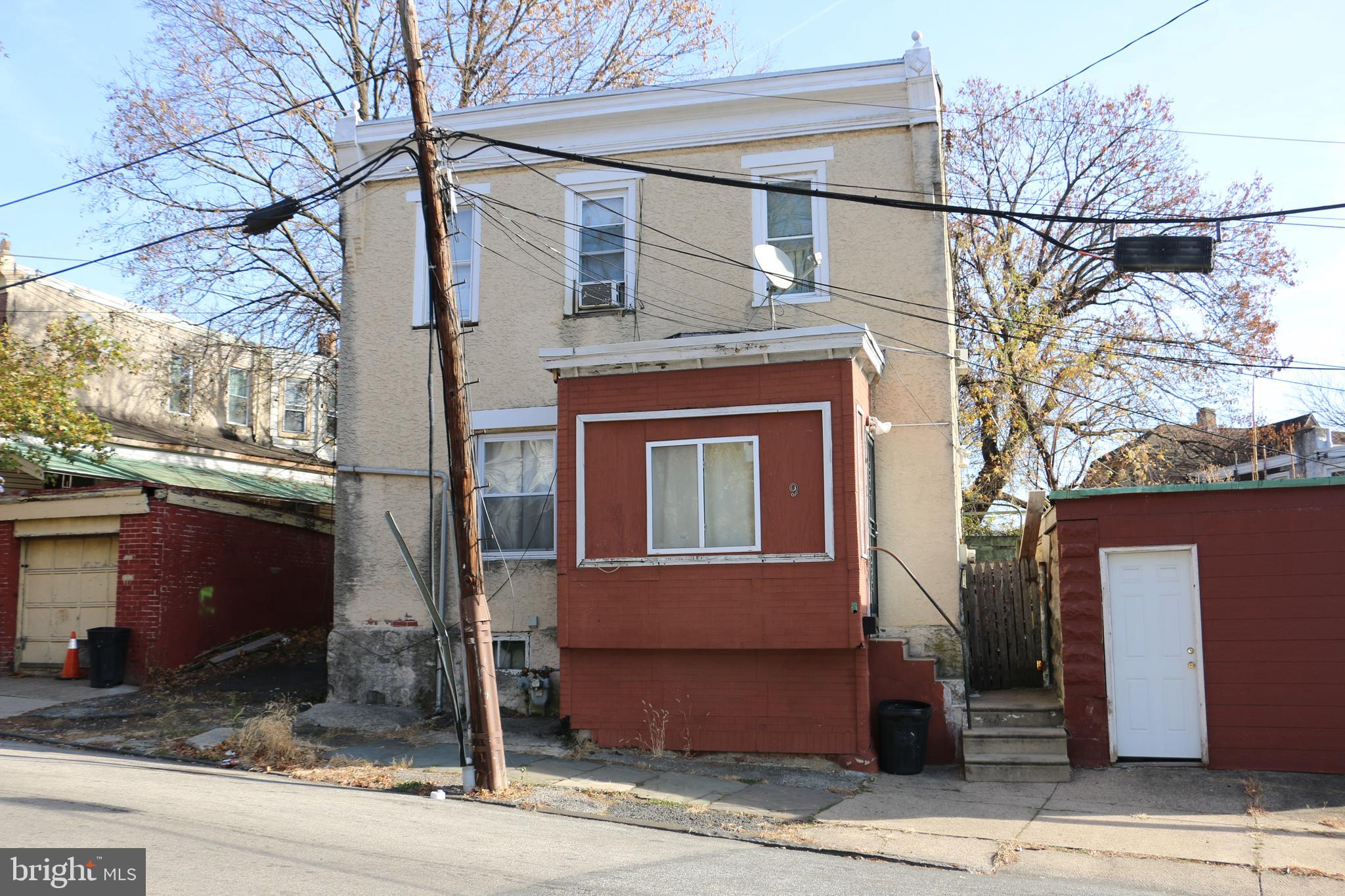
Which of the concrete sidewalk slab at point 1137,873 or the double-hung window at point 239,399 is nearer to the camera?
the concrete sidewalk slab at point 1137,873

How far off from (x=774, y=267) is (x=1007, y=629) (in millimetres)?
5955

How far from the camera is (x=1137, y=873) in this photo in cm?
764

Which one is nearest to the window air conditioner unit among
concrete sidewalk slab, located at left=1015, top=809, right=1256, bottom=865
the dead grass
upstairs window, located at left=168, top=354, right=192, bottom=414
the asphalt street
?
the dead grass

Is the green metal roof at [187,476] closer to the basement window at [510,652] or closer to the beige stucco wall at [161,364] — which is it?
the beige stucco wall at [161,364]

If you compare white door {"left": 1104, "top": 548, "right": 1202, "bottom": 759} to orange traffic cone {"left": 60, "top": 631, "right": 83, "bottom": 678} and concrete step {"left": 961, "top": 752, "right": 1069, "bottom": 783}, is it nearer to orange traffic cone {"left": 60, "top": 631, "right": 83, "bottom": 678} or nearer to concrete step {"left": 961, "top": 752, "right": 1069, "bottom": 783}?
concrete step {"left": 961, "top": 752, "right": 1069, "bottom": 783}

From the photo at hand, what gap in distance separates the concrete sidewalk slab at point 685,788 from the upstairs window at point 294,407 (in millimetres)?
18241

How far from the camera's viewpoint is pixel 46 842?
265 inches

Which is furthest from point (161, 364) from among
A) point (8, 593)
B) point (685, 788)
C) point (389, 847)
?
point (389, 847)

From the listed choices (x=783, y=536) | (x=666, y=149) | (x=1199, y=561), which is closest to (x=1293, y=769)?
(x=1199, y=561)

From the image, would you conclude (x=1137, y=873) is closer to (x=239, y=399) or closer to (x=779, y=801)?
(x=779, y=801)

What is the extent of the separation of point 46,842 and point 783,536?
7133mm

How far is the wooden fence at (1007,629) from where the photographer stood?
14.0 metres

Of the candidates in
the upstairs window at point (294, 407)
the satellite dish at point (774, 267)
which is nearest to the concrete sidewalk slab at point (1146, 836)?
the satellite dish at point (774, 267)

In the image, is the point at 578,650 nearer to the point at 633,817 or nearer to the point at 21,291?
the point at 633,817
